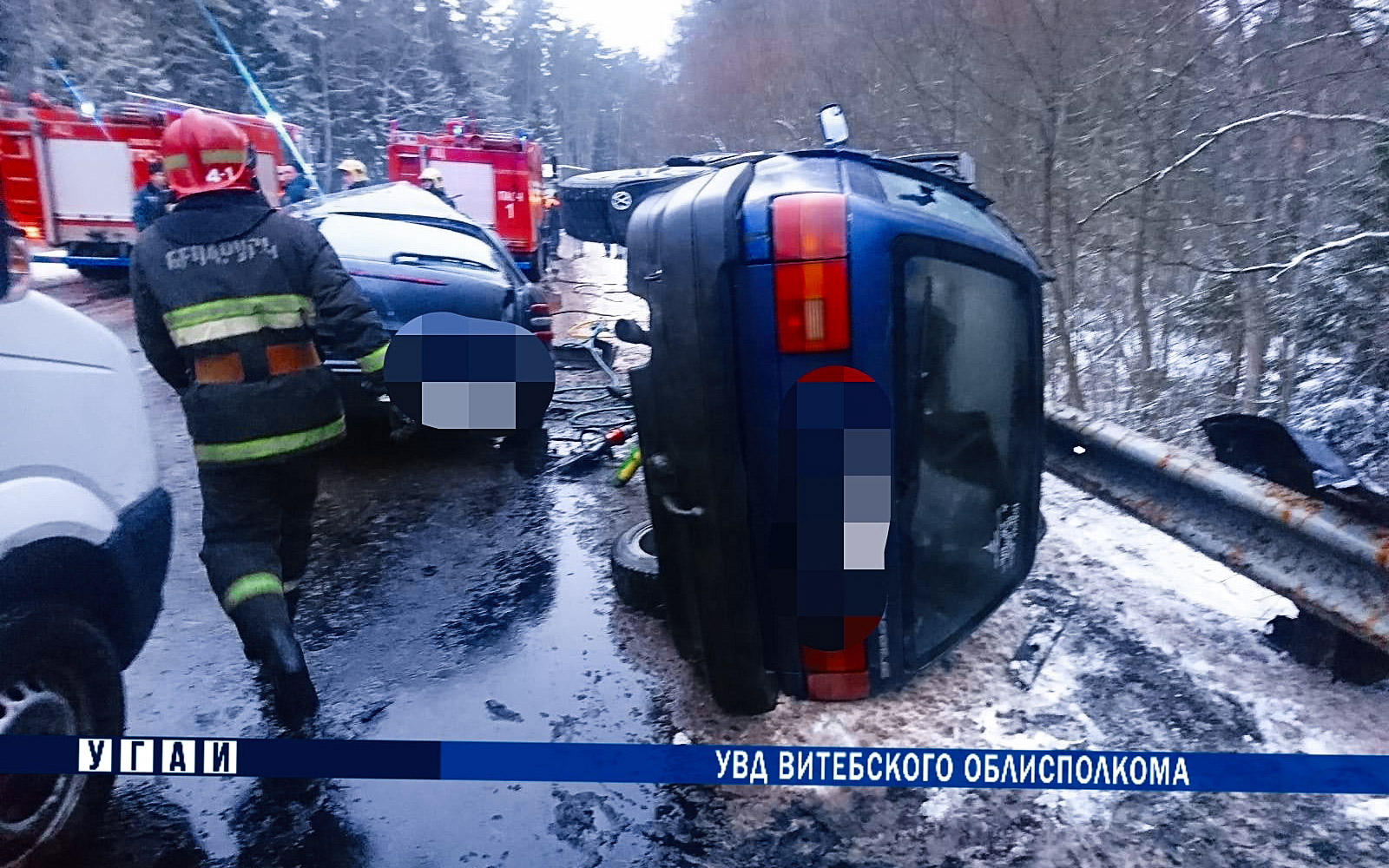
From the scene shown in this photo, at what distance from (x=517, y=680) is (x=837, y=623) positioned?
4.36 feet

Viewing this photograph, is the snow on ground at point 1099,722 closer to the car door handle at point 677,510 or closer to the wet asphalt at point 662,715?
the wet asphalt at point 662,715

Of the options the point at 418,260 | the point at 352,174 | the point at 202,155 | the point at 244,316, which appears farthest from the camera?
the point at 352,174

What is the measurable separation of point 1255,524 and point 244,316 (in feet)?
9.86

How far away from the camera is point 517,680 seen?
9.71 ft

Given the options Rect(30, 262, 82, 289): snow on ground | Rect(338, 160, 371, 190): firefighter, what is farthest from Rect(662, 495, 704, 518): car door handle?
→ Rect(338, 160, 371, 190): firefighter

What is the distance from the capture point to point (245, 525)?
2660 mm

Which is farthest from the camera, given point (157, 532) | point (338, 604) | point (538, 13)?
point (538, 13)

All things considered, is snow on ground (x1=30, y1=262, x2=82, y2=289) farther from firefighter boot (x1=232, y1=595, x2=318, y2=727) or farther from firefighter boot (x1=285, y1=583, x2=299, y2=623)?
firefighter boot (x1=285, y1=583, x2=299, y2=623)

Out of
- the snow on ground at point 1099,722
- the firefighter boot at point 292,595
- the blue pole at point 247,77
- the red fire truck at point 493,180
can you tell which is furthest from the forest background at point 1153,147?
the red fire truck at point 493,180

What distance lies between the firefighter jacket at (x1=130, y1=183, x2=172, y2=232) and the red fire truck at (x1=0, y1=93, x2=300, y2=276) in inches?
1.6

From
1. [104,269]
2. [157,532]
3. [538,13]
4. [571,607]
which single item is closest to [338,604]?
[571,607]

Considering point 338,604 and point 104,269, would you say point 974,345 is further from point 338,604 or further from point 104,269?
point 338,604

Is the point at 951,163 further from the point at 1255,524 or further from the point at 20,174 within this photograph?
the point at 20,174

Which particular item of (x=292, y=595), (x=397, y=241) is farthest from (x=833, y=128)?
(x=397, y=241)
